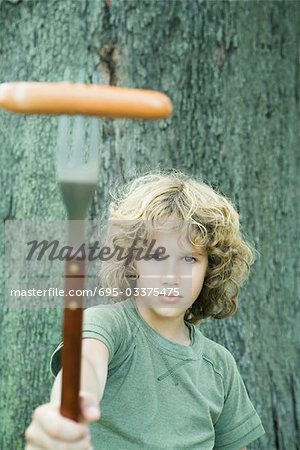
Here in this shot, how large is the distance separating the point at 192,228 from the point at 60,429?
0.98 m

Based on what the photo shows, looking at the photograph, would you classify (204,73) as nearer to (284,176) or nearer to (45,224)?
(284,176)

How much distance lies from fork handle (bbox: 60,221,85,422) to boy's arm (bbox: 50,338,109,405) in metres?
0.19

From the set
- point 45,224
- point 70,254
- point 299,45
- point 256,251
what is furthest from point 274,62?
point 70,254

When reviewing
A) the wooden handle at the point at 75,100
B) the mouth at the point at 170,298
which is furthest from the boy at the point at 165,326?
the wooden handle at the point at 75,100

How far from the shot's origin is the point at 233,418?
2.80 metres

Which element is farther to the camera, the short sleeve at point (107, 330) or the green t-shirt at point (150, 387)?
the green t-shirt at point (150, 387)

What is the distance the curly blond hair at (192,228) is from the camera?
2574 mm

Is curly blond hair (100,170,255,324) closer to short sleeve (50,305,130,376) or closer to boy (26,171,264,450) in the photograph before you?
boy (26,171,264,450)

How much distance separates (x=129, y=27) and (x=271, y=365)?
1.28 metres

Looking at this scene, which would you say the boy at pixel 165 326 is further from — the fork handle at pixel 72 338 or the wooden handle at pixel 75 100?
the wooden handle at pixel 75 100

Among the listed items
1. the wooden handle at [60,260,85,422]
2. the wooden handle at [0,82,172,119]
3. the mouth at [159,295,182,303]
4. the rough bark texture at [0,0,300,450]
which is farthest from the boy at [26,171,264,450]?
the wooden handle at [0,82,172,119]

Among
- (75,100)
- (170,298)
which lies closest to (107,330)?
(170,298)

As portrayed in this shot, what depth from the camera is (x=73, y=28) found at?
307cm

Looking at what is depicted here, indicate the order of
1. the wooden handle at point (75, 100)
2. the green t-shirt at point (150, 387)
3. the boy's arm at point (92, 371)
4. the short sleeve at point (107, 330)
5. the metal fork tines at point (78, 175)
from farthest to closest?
the green t-shirt at point (150, 387) → the short sleeve at point (107, 330) → the boy's arm at point (92, 371) → the metal fork tines at point (78, 175) → the wooden handle at point (75, 100)
